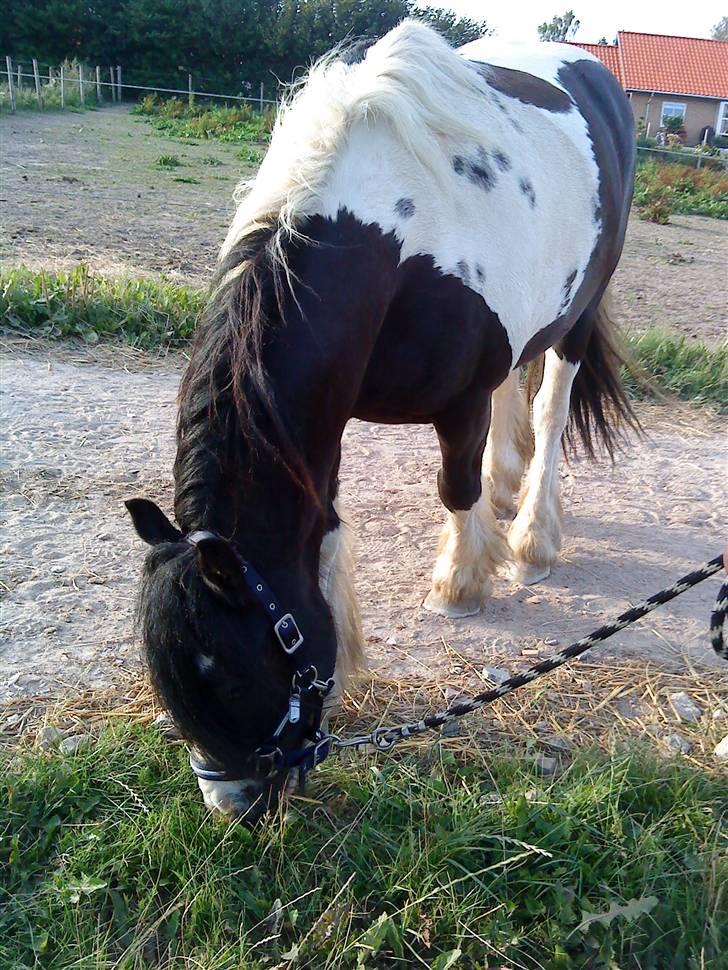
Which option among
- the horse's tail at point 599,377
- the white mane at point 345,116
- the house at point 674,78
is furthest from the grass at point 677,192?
the house at point 674,78

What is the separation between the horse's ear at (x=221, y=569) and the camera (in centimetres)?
148

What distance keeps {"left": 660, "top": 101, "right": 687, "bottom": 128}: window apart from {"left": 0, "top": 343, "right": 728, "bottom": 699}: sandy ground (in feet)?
118

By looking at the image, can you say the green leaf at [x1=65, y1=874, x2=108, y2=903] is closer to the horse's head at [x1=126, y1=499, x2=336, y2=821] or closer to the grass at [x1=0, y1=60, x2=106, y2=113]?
the horse's head at [x1=126, y1=499, x2=336, y2=821]

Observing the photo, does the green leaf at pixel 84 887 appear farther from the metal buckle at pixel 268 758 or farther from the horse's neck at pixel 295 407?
the horse's neck at pixel 295 407

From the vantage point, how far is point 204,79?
3253 centimetres

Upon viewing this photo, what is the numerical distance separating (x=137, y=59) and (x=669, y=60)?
24.2 metres

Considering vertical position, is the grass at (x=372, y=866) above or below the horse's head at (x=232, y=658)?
below

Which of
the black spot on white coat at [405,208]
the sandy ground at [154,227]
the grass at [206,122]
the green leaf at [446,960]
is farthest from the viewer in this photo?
the grass at [206,122]

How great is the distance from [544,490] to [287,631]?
2.00m

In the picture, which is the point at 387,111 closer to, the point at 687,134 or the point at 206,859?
the point at 206,859

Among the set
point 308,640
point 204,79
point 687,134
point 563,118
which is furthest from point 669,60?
point 308,640

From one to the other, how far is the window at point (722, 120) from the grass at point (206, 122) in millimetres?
21871

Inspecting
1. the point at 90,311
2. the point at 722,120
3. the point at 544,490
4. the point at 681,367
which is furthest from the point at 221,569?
the point at 722,120

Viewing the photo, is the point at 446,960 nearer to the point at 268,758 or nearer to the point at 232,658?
→ the point at 268,758
